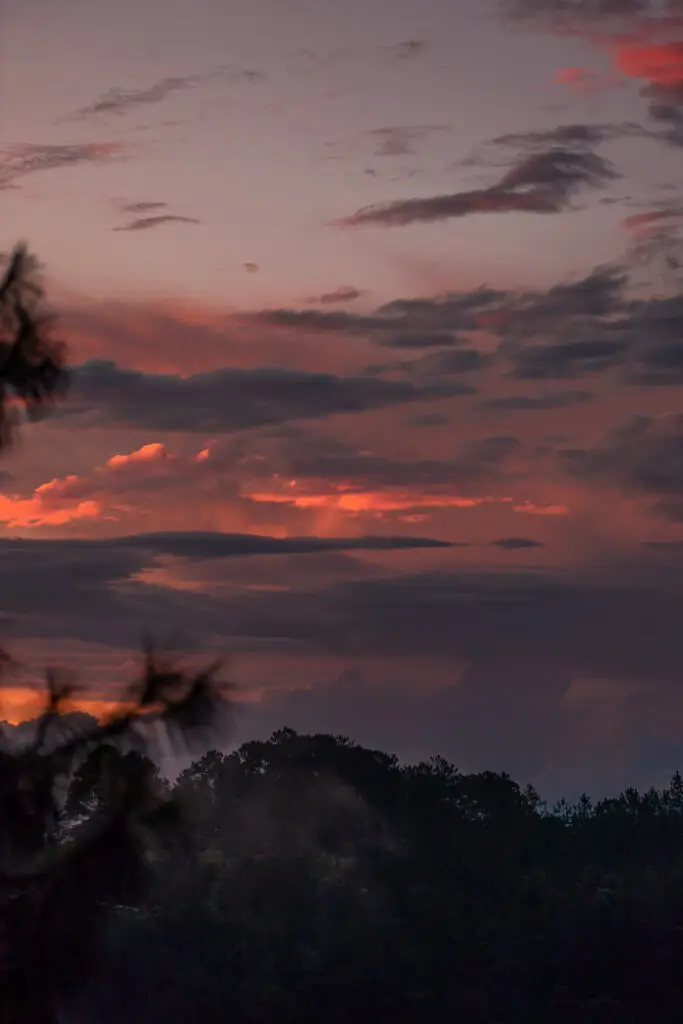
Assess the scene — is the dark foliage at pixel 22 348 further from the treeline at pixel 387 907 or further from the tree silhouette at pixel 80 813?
the treeline at pixel 387 907

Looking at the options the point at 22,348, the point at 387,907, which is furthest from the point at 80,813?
the point at 387,907

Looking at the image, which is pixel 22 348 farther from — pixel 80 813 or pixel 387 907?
pixel 387 907

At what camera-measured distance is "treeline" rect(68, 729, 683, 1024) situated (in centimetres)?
4375

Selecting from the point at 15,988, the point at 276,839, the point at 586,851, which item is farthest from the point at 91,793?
the point at 586,851

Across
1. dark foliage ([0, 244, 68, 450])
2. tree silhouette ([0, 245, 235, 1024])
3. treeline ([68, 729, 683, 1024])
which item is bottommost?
treeline ([68, 729, 683, 1024])

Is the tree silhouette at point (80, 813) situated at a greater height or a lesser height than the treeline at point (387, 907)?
greater

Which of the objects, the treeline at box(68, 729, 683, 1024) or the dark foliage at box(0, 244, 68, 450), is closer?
the dark foliage at box(0, 244, 68, 450)

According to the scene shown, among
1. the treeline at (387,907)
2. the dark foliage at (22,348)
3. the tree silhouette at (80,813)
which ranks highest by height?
the dark foliage at (22,348)

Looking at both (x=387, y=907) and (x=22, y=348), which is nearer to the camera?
(x=22, y=348)

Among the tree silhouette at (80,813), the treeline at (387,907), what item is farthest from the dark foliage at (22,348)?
the treeline at (387,907)

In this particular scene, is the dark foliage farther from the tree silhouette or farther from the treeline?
the treeline

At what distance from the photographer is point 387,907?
48.2m

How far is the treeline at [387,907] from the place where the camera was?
144ft

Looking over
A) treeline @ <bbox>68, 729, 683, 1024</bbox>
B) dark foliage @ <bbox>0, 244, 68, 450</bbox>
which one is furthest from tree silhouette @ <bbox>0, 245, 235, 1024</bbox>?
treeline @ <bbox>68, 729, 683, 1024</bbox>
